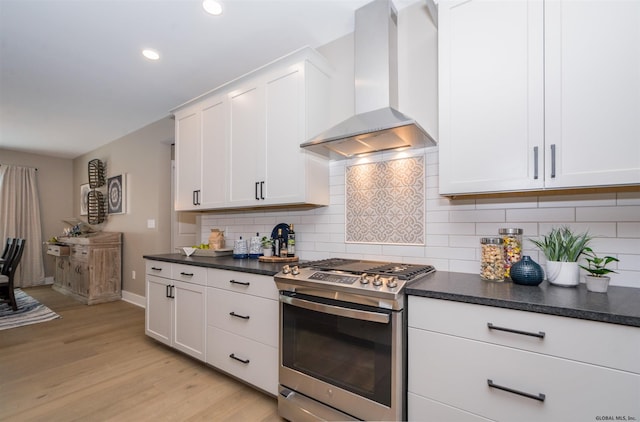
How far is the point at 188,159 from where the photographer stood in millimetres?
3053

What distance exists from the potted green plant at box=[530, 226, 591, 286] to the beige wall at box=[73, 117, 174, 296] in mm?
4236

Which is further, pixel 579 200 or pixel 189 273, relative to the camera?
pixel 189 273

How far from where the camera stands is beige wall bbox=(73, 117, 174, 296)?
4.26 m

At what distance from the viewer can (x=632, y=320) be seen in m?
0.98

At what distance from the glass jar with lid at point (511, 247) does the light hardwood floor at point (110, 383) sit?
1628 millimetres

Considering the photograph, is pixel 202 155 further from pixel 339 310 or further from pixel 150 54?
pixel 339 310

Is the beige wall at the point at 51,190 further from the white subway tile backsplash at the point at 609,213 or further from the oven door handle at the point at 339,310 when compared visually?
the white subway tile backsplash at the point at 609,213

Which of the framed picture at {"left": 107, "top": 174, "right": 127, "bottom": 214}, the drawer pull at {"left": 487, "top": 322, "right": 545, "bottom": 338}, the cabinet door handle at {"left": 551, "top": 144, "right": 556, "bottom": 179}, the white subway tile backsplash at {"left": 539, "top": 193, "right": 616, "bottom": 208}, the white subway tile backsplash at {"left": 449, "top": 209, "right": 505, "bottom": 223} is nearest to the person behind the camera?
the drawer pull at {"left": 487, "top": 322, "right": 545, "bottom": 338}

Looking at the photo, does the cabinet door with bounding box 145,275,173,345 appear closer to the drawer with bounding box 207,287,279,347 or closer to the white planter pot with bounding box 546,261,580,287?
the drawer with bounding box 207,287,279,347

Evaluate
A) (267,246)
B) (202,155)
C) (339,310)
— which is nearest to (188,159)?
(202,155)

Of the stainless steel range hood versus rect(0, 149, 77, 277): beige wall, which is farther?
rect(0, 149, 77, 277): beige wall

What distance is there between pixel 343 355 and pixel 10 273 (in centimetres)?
492

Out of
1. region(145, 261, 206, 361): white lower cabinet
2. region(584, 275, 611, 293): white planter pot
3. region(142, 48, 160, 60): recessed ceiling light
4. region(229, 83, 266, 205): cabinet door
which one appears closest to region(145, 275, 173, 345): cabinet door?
region(145, 261, 206, 361): white lower cabinet

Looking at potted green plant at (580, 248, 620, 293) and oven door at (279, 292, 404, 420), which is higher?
potted green plant at (580, 248, 620, 293)
